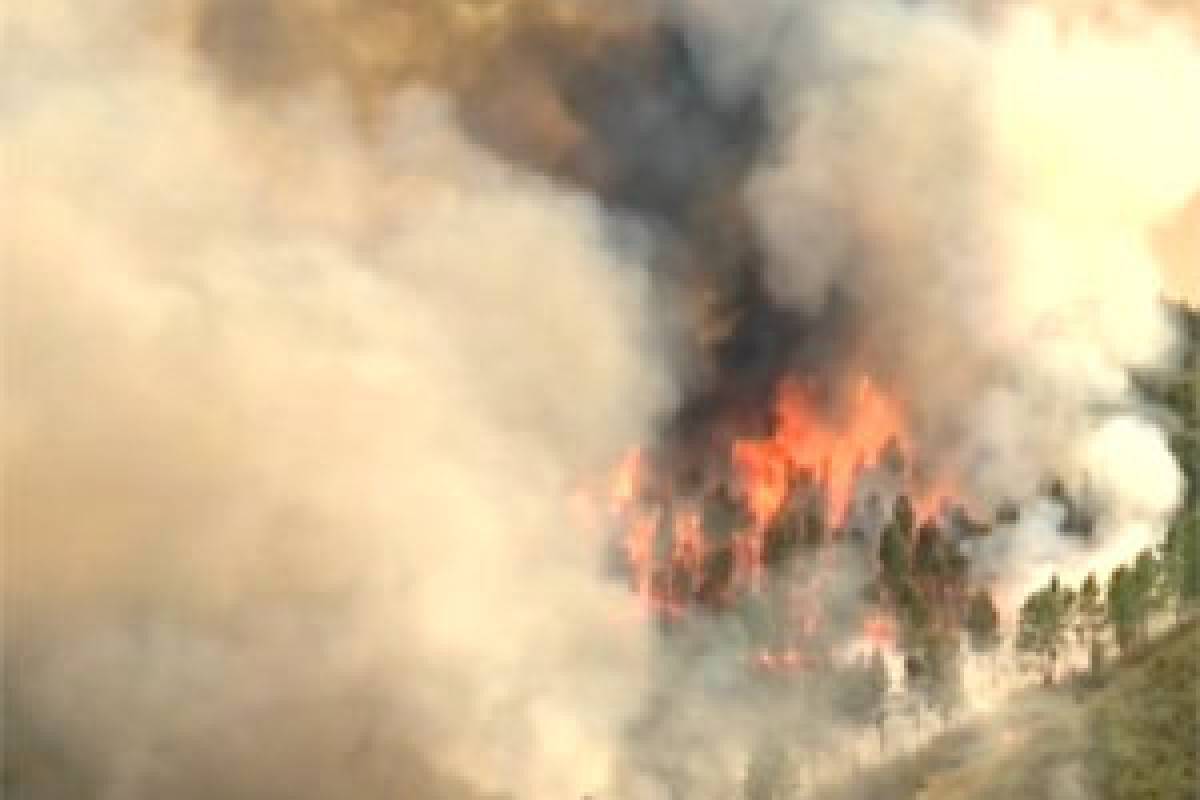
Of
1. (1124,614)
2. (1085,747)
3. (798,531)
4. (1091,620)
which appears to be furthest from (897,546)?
(1085,747)

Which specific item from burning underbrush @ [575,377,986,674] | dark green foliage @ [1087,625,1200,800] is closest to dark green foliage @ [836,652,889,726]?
burning underbrush @ [575,377,986,674]

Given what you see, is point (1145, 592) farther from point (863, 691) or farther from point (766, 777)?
point (766, 777)

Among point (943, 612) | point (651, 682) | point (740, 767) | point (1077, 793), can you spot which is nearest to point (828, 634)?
point (943, 612)

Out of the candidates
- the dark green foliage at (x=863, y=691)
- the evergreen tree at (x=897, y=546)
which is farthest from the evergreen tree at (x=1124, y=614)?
the evergreen tree at (x=897, y=546)

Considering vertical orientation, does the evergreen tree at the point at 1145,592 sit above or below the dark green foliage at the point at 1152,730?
above

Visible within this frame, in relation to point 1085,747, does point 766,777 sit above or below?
above

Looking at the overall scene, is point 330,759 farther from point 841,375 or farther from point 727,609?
point 841,375

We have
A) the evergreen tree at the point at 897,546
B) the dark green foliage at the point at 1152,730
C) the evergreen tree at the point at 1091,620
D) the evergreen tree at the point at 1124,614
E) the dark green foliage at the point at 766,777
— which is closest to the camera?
the dark green foliage at the point at 1152,730

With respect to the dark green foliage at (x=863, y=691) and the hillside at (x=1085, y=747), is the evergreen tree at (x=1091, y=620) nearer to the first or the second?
the hillside at (x=1085, y=747)

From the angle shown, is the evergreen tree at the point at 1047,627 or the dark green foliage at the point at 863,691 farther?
the dark green foliage at the point at 863,691

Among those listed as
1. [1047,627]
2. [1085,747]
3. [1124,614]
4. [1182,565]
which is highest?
[1182,565]

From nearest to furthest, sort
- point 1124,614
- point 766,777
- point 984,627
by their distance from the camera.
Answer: point 766,777, point 1124,614, point 984,627
